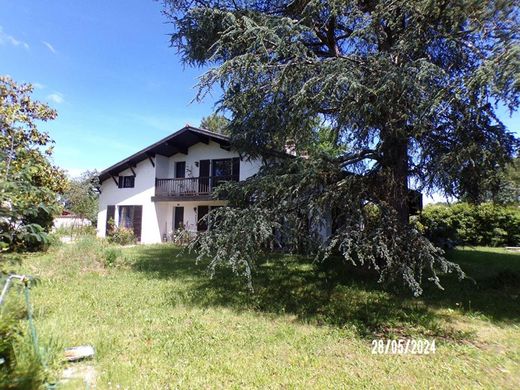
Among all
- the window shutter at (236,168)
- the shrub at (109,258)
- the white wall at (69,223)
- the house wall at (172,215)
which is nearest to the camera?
the shrub at (109,258)

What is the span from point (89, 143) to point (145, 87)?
867 cm

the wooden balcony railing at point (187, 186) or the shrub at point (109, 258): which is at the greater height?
the wooden balcony railing at point (187, 186)

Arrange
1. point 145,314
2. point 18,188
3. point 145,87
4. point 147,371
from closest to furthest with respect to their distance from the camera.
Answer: point 18,188 → point 147,371 → point 145,314 → point 145,87

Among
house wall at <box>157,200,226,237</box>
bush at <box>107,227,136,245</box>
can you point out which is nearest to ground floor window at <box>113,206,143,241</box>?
bush at <box>107,227,136,245</box>

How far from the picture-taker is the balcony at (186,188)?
20.2 m

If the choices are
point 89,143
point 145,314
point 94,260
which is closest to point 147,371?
point 145,314

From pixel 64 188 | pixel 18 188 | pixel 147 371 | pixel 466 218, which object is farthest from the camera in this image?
pixel 466 218

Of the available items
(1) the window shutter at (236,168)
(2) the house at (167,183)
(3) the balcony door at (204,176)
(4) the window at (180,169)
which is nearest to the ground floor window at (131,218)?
(2) the house at (167,183)

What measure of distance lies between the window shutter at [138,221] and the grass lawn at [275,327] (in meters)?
12.1

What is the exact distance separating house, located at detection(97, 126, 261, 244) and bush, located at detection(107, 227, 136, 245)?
3.18ft

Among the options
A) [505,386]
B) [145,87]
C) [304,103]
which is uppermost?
[145,87]

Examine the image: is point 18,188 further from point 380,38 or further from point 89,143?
point 89,143

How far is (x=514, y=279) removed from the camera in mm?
9508

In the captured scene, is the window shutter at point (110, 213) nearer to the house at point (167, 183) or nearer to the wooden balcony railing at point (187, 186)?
the house at point (167, 183)
